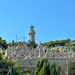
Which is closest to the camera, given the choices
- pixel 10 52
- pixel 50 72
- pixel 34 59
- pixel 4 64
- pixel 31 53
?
pixel 50 72

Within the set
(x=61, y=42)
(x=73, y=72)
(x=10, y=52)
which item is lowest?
(x=73, y=72)

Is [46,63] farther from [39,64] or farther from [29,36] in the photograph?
[29,36]

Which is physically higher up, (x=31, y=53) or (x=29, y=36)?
(x=29, y=36)

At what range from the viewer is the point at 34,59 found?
49156mm

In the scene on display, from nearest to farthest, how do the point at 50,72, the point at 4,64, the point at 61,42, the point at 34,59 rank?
1. the point at 50,72
2. the point at 4,64
3. the point at 34,59
4. the point at 61,42

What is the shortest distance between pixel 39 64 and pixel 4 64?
5.41 m

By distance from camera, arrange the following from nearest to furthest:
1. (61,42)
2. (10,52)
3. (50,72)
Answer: (50,72) < (10,52) < (61,42)

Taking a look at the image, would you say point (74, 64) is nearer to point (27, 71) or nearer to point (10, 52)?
point (27, 71)

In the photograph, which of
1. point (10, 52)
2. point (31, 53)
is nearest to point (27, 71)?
point (10, 52)

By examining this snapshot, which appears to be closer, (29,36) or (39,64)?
(39,64)

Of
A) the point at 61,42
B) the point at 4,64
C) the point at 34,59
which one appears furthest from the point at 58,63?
the point at 61,42

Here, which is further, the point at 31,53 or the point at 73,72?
the point at 31,53

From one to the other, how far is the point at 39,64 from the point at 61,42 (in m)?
56.9

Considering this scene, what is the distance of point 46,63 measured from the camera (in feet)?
130
